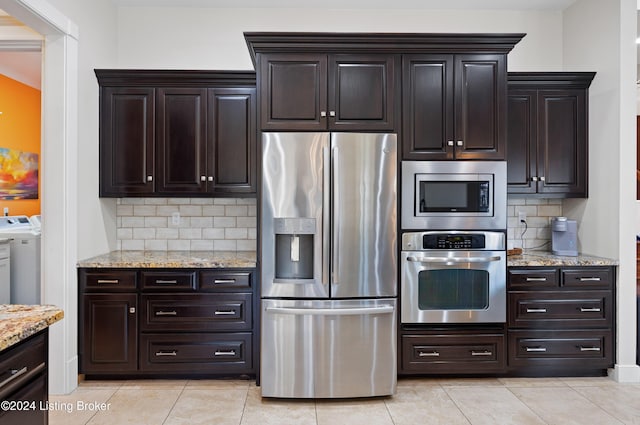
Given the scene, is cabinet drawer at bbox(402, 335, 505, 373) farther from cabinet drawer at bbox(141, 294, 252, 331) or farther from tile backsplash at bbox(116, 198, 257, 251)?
tile backsplash at bbox(116, 198, 257, 251)

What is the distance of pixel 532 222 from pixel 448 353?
1540 mm

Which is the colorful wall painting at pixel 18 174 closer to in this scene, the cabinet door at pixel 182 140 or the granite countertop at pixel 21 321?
the cabinet door at pixel 182 140

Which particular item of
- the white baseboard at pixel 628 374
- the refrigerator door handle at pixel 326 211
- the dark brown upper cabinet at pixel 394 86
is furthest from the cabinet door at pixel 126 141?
the white baseboard at pixel 628 374

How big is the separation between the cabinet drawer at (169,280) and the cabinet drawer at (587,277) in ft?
9.01

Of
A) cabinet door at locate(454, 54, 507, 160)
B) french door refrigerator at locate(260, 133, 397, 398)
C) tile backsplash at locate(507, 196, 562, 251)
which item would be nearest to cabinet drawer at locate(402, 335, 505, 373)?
french door refrigerator at locate(260, 133, 397, 398)

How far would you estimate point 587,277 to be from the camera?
128 inches

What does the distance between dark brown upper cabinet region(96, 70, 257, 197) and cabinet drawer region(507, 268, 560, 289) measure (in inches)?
81.7

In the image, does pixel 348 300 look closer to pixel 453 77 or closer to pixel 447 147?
pixel 447 147

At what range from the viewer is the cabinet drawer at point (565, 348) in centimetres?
321

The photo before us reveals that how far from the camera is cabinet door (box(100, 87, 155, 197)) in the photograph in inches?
135

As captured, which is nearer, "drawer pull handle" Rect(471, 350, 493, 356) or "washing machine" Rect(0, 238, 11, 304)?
"drawer pull handle" Rect(471, 350, 493, 356)

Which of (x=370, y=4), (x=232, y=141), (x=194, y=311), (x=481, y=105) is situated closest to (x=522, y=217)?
(x=481, y=105)

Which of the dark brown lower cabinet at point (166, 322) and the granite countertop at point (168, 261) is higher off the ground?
the granite countertop at point (168, 261)

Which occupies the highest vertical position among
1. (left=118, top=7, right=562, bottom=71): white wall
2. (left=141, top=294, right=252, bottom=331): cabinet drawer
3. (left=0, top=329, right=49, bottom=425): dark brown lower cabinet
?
(left=118, top=7, right=562, bottom=71): white wall
